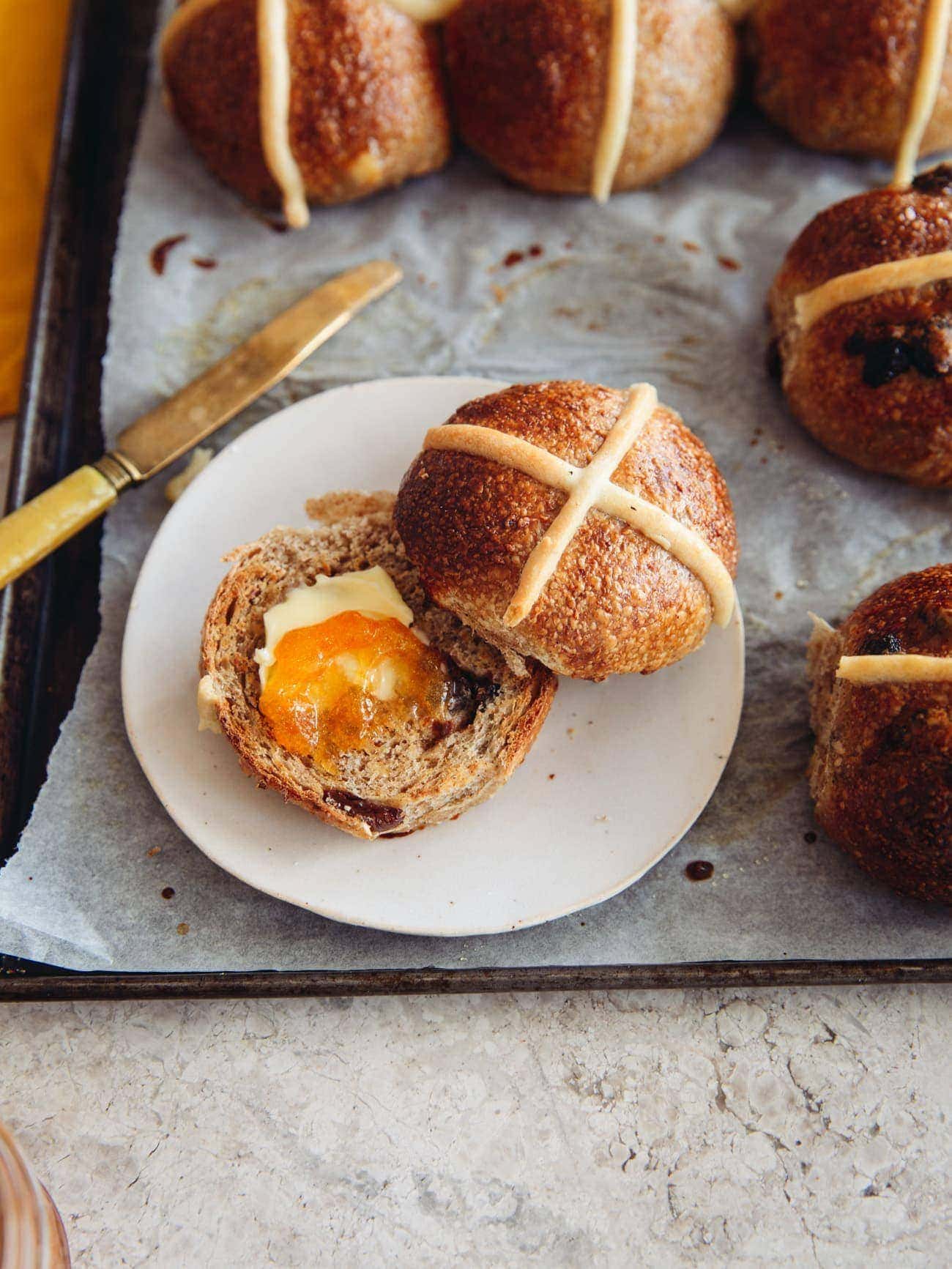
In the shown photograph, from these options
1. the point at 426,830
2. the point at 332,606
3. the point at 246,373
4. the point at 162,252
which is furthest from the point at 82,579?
the point at 426,830

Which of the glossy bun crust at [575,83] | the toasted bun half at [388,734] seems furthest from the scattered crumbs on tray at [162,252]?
the toasted bun half at [388,734]

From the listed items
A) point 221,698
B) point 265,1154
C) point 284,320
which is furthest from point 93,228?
point 265,1154

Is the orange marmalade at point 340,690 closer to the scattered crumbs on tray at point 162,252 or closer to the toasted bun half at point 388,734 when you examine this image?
the toasted bun half at point 388,734

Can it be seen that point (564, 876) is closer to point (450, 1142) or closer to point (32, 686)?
point (450, 1142)

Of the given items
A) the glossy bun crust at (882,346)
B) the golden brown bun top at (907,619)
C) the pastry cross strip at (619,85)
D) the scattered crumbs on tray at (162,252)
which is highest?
the scattered crumbs on tray at (162,252)

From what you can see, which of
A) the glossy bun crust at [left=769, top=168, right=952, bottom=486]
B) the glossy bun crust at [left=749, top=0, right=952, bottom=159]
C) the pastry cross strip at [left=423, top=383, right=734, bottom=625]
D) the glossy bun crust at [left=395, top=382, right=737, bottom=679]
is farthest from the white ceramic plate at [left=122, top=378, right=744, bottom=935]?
the glossy bun crust at [left=749, top=0, right=952, bottom=159]

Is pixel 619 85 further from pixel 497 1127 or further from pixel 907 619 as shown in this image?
pixel 497 1127
